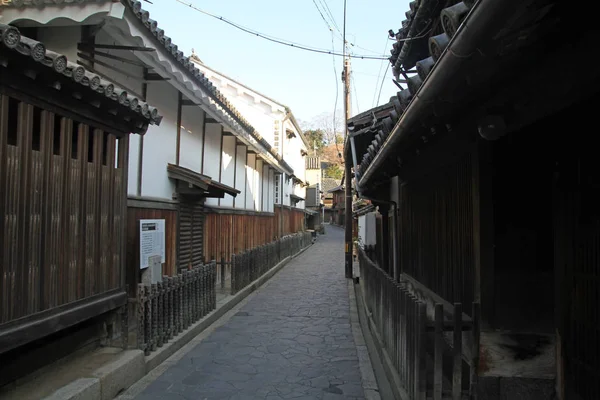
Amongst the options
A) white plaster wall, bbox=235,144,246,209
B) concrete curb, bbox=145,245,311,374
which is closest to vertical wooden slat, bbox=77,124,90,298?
concrete curb, bbox=145,245,311,374

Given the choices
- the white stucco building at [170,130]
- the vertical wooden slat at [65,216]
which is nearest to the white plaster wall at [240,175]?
the white stucco building at [170,130]

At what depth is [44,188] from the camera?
452 cm

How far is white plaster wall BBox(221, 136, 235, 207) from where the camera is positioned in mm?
14222

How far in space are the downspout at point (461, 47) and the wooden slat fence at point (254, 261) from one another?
8931mm

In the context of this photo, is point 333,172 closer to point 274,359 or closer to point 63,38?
point 274,359

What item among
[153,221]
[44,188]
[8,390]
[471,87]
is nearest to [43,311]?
[8,390]

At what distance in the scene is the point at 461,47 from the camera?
238 centimetres

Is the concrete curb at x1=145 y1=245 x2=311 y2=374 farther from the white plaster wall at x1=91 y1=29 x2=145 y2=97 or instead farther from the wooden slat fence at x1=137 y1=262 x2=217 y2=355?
the white plaster wall at x1=91 y1=29 x2=145 y2=97

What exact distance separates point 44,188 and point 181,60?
4.14 metres

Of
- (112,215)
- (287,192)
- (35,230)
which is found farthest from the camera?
(287,192)

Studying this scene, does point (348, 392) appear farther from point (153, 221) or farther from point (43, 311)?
point (153, 221)

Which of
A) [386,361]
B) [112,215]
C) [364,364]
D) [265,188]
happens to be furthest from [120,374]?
[265,188]

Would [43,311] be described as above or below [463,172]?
→ below

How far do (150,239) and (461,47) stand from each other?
6.63 metres
